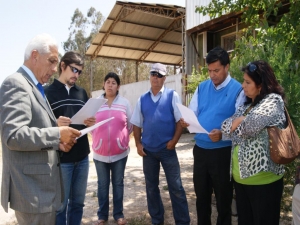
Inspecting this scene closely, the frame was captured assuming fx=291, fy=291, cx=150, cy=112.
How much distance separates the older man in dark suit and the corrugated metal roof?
A: 12706 millimetres

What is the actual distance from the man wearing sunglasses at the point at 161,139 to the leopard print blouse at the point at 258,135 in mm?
1080

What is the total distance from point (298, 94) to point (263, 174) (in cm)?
106

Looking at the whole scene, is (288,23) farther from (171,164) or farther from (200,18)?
(200,18)

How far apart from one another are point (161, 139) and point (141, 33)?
46.6 feet

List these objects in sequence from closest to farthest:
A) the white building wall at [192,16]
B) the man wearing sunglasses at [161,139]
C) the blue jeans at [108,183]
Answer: the man wearing sunglasses at [161,139] → the blue jeans at [108,183] → the white building wall at [192,16]

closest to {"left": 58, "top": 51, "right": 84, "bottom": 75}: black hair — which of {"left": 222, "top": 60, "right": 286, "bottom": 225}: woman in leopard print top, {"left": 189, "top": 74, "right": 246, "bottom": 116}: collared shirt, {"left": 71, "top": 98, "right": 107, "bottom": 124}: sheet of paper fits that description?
{"left": 71, "top": 98, "right": 107, "bottom": 124}: sheet of paper

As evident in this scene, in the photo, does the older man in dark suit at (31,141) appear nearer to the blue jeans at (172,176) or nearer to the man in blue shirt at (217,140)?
the man in blue shirt at (217,140)

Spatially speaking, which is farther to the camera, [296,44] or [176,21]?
[176,21]

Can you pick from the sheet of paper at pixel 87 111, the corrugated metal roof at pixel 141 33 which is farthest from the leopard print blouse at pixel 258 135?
the corrugated metal roof at pixel 141 33

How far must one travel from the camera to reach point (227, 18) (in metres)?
11.1

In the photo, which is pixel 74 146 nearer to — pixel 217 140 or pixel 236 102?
pixel 217 140

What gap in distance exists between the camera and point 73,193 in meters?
3.02

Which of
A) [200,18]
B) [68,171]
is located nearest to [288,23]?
[68,171]

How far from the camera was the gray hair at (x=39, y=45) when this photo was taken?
199 centimetres
